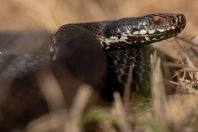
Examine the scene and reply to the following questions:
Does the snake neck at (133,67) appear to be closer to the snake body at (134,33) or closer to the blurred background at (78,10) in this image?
the snake body at (134,33)

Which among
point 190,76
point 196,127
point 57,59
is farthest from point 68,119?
point 190,76

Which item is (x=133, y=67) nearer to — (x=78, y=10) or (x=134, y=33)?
(x=134, y=33)

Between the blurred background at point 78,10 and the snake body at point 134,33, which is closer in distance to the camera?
the snake body at point 134,33

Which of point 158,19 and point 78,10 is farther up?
point 78,10

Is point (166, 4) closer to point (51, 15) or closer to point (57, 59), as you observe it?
point (51, 15)

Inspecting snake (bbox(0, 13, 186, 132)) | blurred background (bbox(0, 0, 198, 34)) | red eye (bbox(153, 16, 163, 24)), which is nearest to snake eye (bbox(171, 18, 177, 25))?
snake (bbox(0, 13, 186, 132))

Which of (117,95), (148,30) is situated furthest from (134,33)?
(117,95)

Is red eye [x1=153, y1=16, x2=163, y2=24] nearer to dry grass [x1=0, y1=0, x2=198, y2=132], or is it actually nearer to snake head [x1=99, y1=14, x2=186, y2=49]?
snake head [x1=99, y1=14, x2=186, y2=49]

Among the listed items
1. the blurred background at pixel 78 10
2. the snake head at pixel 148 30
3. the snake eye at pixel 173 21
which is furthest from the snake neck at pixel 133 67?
the blurred background at pixel 78 10
